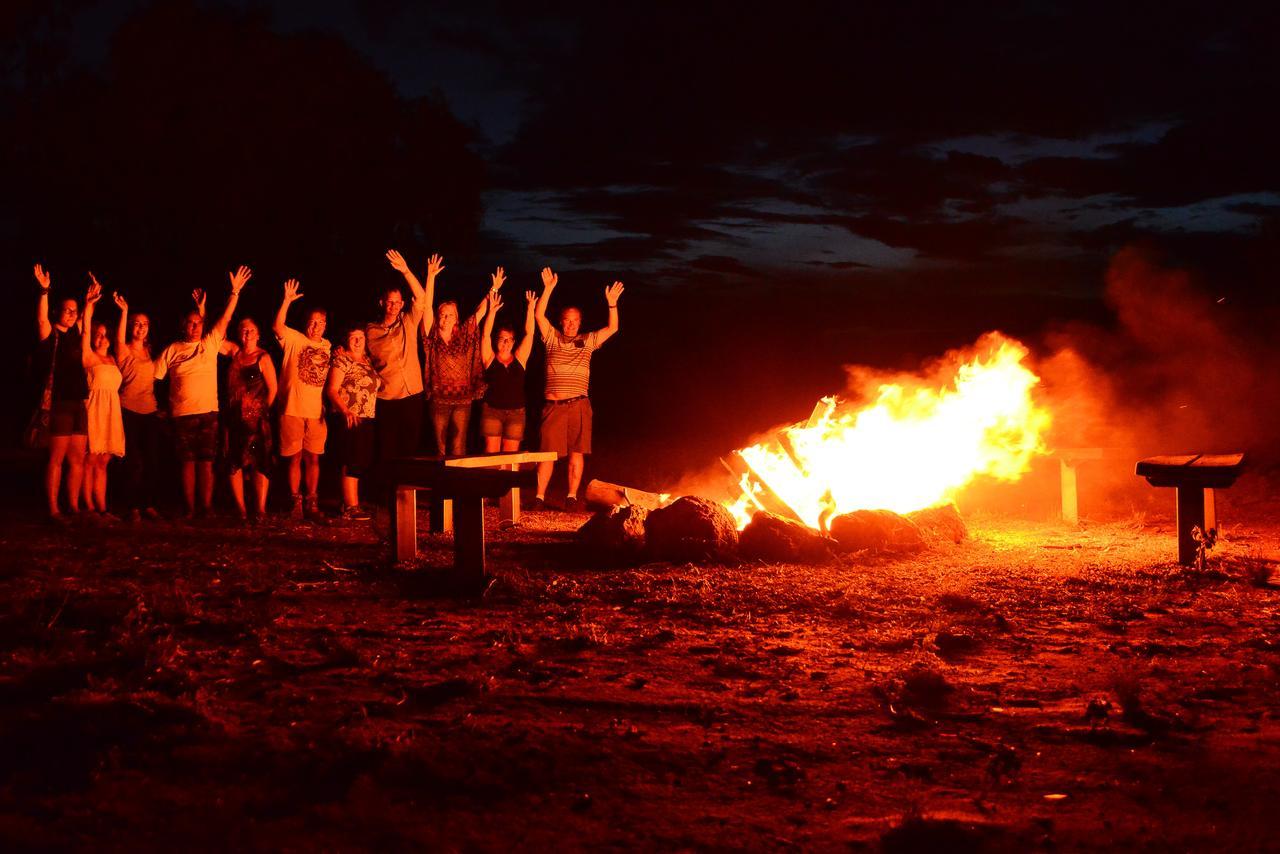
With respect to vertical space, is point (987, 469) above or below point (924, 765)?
above

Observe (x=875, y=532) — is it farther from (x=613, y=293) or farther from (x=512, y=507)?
(x=613, y=293)

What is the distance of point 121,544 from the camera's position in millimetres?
8438

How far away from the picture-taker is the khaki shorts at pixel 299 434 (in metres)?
9.72

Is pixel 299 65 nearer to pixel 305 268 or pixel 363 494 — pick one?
pixel 305 268

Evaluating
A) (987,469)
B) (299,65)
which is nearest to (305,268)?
(299,65)

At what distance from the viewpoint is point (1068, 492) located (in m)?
10.0

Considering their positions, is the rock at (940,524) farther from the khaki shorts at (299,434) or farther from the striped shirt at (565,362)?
the khaki shorts at (299,434)

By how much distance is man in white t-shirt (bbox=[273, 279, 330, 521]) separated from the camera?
970cm

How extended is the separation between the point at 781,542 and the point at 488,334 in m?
3.96

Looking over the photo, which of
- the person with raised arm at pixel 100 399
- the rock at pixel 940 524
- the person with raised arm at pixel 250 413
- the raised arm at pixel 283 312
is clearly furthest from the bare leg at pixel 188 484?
the rock at pixel 940 524

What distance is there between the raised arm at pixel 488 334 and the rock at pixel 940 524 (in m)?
4.43

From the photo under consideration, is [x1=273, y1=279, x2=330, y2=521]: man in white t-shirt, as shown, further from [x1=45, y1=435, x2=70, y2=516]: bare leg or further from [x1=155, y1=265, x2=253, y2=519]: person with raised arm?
[x1=45, y1=435, x2=70, y2=516]: bare leg

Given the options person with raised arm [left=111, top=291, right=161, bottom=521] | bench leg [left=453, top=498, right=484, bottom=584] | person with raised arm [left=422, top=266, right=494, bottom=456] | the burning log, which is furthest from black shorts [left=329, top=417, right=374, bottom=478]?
bench leg [left=453, top=498, right=484, bottom=584]

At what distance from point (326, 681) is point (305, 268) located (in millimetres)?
13953
